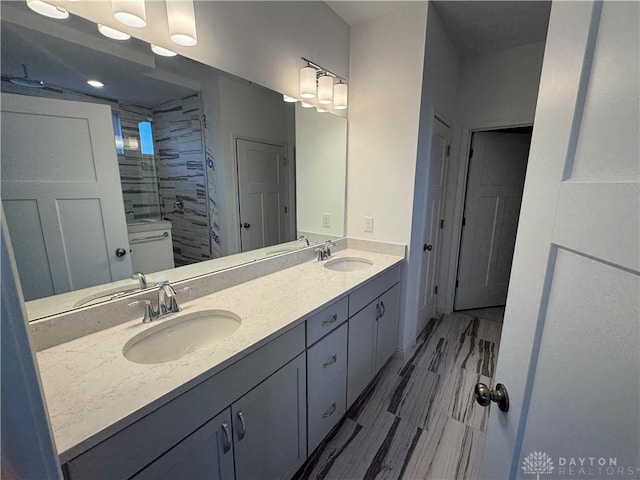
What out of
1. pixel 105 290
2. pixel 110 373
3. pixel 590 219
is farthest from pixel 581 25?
pixel 105 290

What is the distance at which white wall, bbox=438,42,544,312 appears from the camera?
2402mm

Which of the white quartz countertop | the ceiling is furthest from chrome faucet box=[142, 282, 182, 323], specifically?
the ceiling

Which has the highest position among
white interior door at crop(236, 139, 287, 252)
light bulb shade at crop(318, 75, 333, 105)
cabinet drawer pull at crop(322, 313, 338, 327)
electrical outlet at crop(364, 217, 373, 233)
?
light bulb shade at crop(318, 75, 333, 105)

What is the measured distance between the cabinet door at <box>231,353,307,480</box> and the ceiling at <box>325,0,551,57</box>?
2.25m

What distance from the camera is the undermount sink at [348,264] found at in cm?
211

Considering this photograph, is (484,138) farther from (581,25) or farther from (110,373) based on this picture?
(110,373)

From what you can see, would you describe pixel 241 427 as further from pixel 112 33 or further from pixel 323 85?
pixel 323 85

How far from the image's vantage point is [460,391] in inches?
76.4

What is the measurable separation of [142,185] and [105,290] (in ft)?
1.48

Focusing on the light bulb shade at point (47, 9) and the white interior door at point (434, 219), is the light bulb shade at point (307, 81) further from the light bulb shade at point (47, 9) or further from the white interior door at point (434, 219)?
the light bulb shade at point (47, 9)

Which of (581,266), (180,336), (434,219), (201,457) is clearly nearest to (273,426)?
(201,457)

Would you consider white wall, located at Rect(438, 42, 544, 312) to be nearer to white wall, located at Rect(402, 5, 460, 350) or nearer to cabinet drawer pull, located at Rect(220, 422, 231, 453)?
white wall, located at Rect(402, 5, 460, 350)

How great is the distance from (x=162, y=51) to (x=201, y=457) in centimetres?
153

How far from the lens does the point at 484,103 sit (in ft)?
8.54
